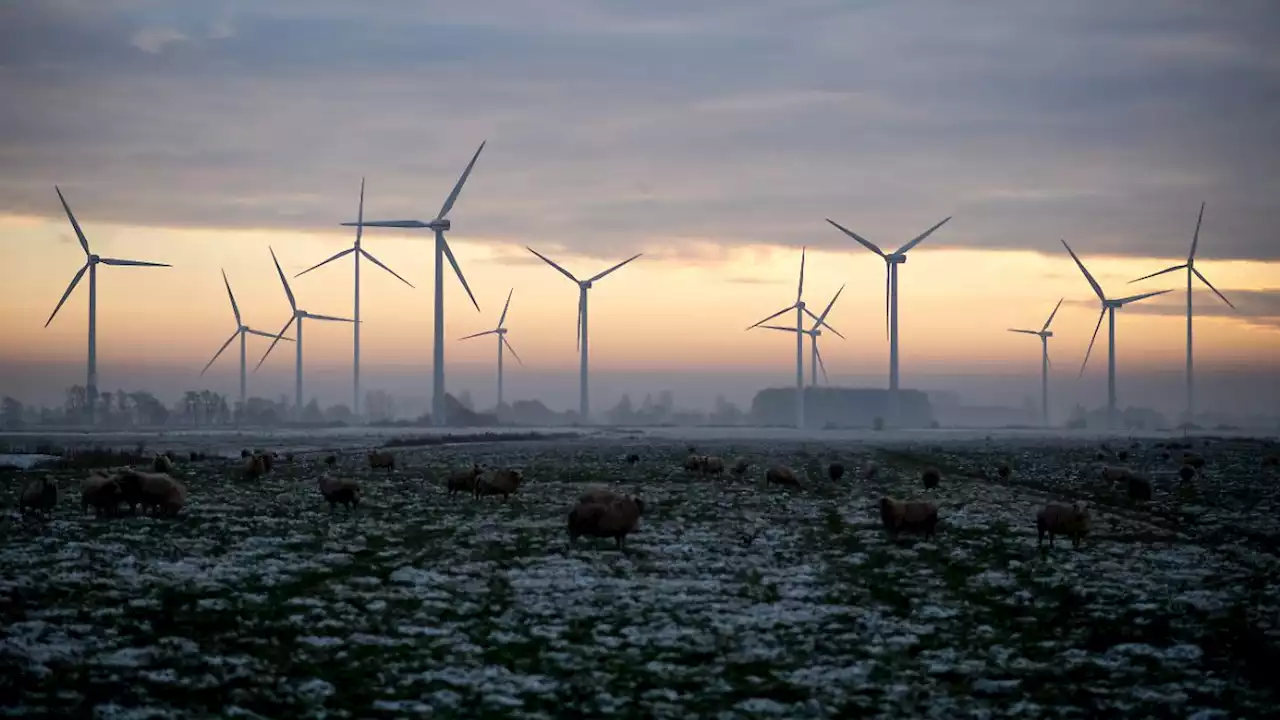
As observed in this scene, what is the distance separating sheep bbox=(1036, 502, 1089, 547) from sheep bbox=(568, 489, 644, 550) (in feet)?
31.8

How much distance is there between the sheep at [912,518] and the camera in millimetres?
28641

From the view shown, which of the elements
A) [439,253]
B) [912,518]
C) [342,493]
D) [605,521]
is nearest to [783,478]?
[912,518]

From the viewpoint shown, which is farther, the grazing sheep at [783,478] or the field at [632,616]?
the grazing sheep at [783,478]

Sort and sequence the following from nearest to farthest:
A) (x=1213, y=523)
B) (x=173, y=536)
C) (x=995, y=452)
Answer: (x=173, y=536) → (x=1213, y=523) → (x=995, y=452)

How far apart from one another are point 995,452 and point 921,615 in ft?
216

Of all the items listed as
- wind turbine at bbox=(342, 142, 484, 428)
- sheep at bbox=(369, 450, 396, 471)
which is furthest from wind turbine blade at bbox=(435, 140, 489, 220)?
sheep at bbox=(369, 450, 396, 471)

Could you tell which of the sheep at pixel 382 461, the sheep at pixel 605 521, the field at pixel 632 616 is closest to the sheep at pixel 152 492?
the field at pixel 632 616

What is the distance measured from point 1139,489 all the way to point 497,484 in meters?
22.0

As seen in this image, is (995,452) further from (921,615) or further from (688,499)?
(921,615)

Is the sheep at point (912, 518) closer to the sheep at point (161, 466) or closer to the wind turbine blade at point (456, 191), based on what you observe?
the sheep at point (161, 466)

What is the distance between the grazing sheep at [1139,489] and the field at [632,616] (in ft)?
18.8

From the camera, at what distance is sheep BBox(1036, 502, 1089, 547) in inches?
1077

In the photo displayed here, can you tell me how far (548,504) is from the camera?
120 feet

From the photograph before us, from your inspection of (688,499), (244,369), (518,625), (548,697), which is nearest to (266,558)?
(518,625)
